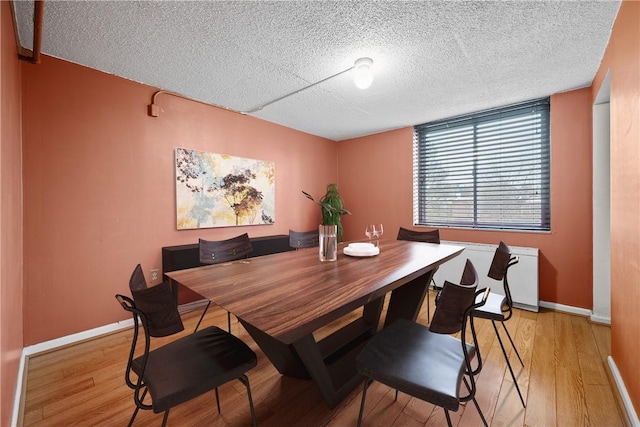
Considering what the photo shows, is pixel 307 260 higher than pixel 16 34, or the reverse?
pixel 16 34

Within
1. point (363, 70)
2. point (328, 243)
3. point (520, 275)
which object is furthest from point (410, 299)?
point (363, 70)

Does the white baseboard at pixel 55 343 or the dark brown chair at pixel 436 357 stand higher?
the dark brown chair at pixel 436 357

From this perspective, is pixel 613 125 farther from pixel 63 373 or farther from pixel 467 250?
pixel 63 373

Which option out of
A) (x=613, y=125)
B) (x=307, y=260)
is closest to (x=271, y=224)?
(x=307, y=260)

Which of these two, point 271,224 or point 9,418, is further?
point 271,224

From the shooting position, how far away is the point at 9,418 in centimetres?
136

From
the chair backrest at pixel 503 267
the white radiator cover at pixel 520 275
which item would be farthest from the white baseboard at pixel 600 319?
the chair backrest at pixel 503 267

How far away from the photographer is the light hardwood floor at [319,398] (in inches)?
59.1

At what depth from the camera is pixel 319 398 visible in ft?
5.49

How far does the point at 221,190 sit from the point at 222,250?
57.1 inches

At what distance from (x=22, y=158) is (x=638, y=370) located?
4361mm

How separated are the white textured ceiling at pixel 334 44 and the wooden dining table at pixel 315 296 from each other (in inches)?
65.2

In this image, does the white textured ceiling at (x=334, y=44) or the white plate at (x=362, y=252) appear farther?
the white plate at (x=362, y=252)

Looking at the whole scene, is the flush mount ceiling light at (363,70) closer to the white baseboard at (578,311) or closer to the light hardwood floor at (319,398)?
the light hardwood floor at (319,398)
